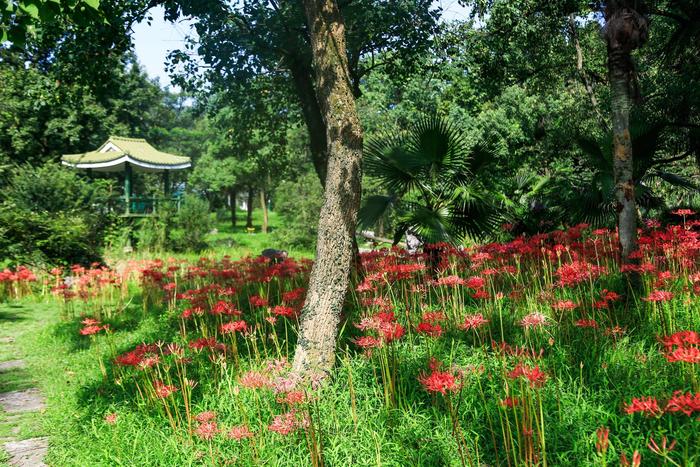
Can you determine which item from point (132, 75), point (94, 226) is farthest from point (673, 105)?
point (132, 75)

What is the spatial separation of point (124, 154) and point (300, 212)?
8.01 metres

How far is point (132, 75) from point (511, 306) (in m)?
29.6

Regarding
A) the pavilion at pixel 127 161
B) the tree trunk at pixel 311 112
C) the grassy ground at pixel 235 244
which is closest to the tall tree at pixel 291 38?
the tree trunk at pixel 311 112

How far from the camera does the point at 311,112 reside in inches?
322

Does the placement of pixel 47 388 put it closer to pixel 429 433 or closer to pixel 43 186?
pixel 429 433

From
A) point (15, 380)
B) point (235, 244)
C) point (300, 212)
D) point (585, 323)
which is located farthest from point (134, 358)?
point (235, 244)

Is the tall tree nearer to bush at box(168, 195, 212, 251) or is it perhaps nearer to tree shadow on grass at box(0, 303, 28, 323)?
tree shadow on grass at box(0, 303, 28, 323)

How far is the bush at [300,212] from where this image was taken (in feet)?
72.1

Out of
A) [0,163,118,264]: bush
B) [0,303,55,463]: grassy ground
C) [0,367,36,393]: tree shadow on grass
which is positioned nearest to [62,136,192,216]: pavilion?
[0,163,118,264]: bush

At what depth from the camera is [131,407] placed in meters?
4.12

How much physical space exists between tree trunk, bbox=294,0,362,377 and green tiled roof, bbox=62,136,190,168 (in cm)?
1961

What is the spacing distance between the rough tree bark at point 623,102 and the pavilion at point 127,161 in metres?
20.0

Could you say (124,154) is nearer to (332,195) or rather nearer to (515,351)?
(332,195)

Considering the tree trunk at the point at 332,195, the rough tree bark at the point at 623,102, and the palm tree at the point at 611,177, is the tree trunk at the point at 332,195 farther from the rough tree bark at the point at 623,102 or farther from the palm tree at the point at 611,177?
the palm tree at the point at 611,177
